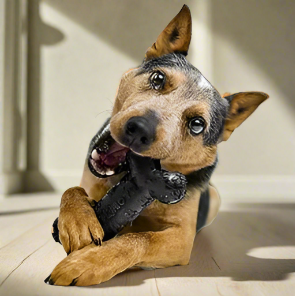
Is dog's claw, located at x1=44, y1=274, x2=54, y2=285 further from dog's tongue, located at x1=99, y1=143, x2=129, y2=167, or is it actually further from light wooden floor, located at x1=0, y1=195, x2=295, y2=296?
dog's tongue, located at x1=99, y1=143, x2=129, y2=167

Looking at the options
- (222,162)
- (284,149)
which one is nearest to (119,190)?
(222,162)

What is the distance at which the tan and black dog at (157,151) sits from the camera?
1002 millimetres

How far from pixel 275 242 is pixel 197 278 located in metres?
0.78

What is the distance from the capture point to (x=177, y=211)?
125cm

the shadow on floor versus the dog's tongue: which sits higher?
the dog's tongue

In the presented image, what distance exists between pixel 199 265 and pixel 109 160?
50 cm

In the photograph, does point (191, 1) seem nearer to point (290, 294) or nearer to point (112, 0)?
point (112, 0)

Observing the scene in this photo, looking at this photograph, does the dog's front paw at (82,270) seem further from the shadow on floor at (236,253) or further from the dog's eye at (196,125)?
the dog's eye at (196,125)

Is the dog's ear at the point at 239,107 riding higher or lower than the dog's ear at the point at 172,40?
lower

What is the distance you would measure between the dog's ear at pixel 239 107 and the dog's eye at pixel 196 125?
0.59 ft

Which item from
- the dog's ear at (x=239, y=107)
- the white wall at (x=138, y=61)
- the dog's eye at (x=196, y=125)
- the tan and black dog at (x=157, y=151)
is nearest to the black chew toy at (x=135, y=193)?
the tan and black dog at (x=157, y=151)

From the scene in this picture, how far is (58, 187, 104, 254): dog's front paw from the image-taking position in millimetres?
1011

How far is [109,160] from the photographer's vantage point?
49.5 inches

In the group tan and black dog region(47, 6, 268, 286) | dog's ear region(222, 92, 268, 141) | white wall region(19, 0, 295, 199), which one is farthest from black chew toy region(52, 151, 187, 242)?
white wall region(19, 0, 295, 199)
